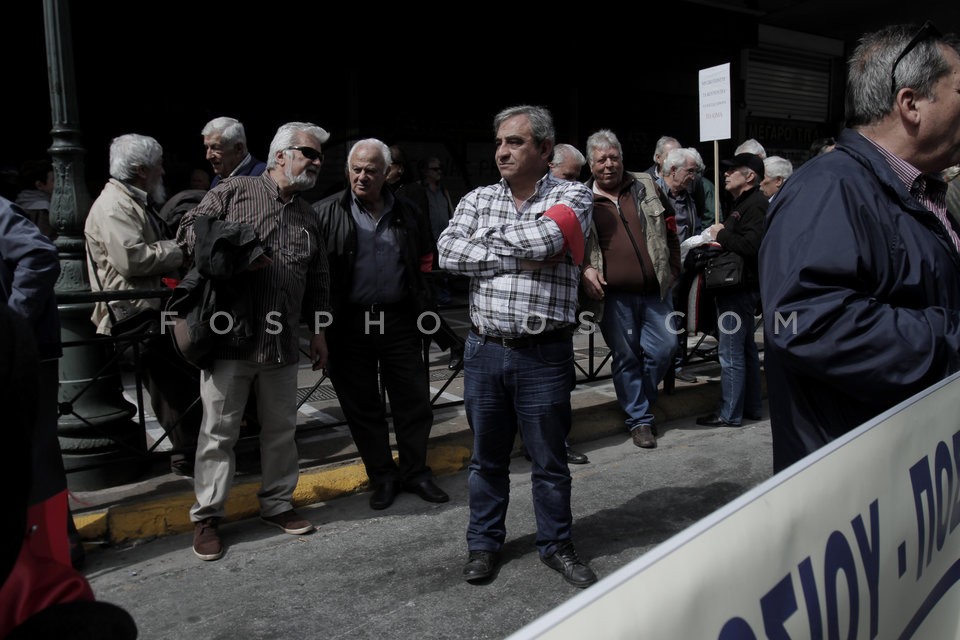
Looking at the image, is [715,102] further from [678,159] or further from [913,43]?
[913,43]

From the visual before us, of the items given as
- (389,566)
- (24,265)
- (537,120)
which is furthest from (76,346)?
(537,120)

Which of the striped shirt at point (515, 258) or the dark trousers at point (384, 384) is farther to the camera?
the dark trousers at point (384, 384)

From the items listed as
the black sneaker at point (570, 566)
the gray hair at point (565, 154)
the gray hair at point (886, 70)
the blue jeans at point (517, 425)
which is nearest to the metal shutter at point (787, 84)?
the gray hair at point (565, 154)

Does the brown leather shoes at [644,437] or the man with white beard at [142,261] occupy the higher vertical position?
the man with white beard at [142,261]

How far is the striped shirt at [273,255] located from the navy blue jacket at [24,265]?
68cm

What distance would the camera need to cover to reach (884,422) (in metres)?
1.62

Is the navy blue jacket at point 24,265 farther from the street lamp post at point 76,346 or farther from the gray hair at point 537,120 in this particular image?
the gray hair at point 537,120

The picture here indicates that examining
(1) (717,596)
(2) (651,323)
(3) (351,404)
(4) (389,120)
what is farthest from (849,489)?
(4) (389,120)

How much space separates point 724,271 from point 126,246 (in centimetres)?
395

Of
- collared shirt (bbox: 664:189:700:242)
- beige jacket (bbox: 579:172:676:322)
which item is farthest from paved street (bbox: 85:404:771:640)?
collared shirt (bbox: 664:189:700:242)

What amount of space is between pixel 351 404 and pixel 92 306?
1.57 m

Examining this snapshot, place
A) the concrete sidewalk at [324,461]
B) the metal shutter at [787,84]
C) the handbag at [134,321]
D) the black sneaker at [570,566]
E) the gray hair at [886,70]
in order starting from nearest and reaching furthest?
1. the gray hair at [886,70]
2. the black sneaker at [570,566]
3. the concrete sidewalk at [324,461]
4. the handbag at [134,321]
5. the metal shutter at [787,84]

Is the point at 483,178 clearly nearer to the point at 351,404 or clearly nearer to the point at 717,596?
the point at 351,404

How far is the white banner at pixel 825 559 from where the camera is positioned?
1.06m
